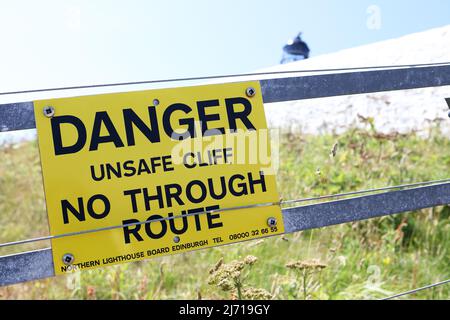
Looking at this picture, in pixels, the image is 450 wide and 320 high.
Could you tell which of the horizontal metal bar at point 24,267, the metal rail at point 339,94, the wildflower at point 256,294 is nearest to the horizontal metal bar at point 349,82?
the metal rail at point 339,94

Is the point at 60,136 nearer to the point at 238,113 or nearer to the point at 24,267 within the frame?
the point at 24,267

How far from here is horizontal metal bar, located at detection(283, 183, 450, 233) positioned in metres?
1.67

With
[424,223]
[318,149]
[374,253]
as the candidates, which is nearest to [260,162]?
[374,253]

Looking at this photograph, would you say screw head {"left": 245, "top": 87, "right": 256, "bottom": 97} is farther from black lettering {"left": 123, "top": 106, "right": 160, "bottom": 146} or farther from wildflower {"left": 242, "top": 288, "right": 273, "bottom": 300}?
wildflower {"left": 242, "top": 288, "right": 273, "bottom": 300}

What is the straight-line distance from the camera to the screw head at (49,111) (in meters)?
1.46

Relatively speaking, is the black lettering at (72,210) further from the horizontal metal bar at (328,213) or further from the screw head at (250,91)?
the screw head at (250,91)

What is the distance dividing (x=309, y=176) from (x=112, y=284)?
225 cm

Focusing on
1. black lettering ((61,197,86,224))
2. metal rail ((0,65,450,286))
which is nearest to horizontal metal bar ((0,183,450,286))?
metal rail ((0,65,450,286))

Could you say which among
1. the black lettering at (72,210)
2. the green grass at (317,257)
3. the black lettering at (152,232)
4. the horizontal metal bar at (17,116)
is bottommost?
the green grass at (317,257)

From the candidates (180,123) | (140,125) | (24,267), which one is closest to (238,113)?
(180,123)

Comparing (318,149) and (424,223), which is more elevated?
(318,149)
